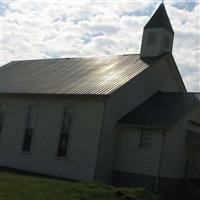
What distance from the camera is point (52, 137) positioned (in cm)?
2811

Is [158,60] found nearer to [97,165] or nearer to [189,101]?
[189,101]

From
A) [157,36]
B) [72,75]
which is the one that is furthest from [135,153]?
[157,36]

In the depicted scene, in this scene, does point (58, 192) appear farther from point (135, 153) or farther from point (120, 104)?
point (120, 104)

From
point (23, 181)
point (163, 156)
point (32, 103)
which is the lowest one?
point (23, 181)

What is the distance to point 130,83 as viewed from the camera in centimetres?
2700

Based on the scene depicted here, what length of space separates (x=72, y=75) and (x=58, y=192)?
47.5 ft

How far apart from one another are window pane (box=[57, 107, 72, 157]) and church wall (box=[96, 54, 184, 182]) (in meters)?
2.52

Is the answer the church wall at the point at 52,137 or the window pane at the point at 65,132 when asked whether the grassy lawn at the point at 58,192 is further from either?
the window pane at the point at 65,132

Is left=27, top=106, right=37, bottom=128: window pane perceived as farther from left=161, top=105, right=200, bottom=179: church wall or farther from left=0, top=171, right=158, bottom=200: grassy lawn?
left=0, top=171, right=158, bottom=200: grassy lawn

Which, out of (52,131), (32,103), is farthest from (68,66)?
(52,131)

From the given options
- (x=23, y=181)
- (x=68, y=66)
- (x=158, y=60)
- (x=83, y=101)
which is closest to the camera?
(x=23, y=181)

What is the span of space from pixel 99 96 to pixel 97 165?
11.4 ft

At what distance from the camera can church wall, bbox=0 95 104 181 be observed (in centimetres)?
2581

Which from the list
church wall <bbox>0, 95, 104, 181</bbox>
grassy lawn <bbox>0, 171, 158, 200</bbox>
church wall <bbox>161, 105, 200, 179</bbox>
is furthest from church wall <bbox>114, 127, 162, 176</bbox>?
grassy lawn <bbox>0, 171, 158, 200</bbox>
